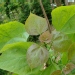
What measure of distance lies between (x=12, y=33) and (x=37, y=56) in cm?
6

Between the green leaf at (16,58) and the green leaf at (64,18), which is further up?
the green leaf at (64,18)

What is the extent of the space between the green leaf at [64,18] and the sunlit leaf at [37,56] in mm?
34

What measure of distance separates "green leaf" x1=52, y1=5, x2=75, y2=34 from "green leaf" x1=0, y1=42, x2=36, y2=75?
0.12 feet

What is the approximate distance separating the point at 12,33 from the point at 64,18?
0.07 meters

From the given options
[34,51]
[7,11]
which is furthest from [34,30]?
[7,11]

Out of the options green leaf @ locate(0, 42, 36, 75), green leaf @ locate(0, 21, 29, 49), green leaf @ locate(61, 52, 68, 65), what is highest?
green leaf @ locate(0, 21, 29, 49)

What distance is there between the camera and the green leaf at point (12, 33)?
0.28m

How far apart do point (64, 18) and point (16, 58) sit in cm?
7

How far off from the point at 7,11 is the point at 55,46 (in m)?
6.66

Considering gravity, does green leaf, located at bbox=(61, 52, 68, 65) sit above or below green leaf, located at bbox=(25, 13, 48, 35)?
below

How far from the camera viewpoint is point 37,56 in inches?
9.4

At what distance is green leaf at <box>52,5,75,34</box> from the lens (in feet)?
0.84

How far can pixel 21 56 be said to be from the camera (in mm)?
262

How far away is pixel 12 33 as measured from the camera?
288mm
